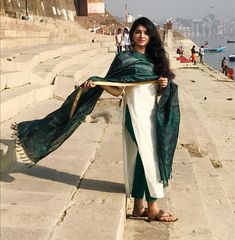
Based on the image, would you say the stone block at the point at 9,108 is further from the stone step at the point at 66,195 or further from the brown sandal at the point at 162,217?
the brown sandal at the point at 162,217

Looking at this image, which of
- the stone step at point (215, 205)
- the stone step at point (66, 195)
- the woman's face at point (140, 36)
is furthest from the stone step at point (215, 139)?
the woman's face at point (140, 36)

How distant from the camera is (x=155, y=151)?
350cm

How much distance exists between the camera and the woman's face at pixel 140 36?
3.49 meters

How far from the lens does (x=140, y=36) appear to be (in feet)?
11.5

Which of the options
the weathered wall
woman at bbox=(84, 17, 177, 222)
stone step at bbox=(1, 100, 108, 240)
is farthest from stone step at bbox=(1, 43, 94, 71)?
the weathered wall

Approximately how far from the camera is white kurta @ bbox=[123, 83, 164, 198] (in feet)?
11.4

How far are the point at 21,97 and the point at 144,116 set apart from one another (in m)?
2.62

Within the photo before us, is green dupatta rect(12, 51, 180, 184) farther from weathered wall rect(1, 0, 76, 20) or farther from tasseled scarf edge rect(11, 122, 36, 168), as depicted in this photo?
weathered wall rect(1, 0, 76, 20)

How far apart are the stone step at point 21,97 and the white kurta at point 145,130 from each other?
78.0 inches

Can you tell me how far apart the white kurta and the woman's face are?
0.31 m

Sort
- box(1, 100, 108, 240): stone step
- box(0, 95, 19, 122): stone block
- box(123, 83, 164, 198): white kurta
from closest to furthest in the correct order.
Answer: box(1, 100, 108, 240): stone step
box(123, 83, 164, 198): white kurta
box(0, 95, 19, 122): stone block

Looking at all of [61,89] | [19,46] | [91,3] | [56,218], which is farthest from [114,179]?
[91,3]

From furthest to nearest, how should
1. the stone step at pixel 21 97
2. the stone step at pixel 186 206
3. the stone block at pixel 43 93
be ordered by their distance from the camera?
the stone block at pixel 43 93
the stone step at pixel 21 97
the stone step at pixel 186 206

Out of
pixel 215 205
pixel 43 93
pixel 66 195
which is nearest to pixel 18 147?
pixel 66 195
